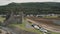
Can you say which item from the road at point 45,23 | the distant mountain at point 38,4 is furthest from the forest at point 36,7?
the road at point 45,23

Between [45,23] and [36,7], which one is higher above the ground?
[36,7]

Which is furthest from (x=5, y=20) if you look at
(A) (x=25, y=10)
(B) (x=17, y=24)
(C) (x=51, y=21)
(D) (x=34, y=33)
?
(C) (x=51, y=21)

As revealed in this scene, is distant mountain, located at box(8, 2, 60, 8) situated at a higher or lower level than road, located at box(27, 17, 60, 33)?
higher

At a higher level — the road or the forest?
the forest

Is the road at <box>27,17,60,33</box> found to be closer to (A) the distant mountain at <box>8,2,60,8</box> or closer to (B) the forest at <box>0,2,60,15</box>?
(B) the forest at <box>0,2,60,15</box>

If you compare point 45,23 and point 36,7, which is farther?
point 36,7

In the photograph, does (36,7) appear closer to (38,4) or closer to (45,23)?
(38,4)

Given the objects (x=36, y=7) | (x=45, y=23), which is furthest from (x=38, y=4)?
(x=45, y=23)

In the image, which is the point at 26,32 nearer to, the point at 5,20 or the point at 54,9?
the point at 5,20

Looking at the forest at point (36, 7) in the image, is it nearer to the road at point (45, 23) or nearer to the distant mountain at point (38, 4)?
the distant mountain at point (38, 4)

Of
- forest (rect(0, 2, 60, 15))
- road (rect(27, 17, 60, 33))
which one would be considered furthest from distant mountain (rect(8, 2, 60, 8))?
road (rect(27, 17, 60, 33))

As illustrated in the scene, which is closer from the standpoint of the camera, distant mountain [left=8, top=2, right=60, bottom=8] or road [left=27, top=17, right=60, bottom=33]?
road [left=27, top=17, right=60, bottom=33]
